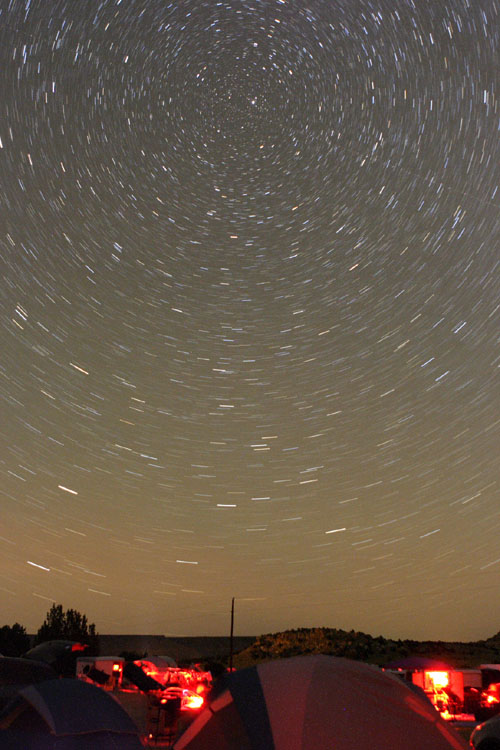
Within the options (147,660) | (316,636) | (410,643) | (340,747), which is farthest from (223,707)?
(316,636)

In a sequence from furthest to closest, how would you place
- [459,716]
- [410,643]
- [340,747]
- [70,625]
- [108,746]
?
[410,643] → [70,625] → [459,716] → [108,746] → [340,747]

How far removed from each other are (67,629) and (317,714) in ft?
171

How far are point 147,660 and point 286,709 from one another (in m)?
31.2

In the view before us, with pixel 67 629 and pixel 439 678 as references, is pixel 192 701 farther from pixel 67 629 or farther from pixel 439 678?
pixel 67 629

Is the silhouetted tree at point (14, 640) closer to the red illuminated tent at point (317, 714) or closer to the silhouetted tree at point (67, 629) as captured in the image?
the silhouetted tree at point (67, 629)

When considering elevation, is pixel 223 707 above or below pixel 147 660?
below

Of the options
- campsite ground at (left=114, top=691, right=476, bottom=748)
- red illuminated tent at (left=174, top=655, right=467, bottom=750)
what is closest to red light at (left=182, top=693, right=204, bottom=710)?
campsite ground at (left=114, top=691, right=476, bottom=748)

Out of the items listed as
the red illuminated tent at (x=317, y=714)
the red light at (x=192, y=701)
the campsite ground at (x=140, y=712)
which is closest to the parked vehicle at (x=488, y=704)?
the campsite ground at (x=140, y=712)

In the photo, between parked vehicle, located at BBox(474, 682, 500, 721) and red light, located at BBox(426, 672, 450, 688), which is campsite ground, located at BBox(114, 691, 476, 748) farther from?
red light, located at BBox(426, 672, 450, 688)

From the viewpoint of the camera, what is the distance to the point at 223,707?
7.65 meters

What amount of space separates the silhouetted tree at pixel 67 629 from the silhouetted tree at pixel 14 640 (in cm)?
184

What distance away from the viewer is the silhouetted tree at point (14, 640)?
4729cm

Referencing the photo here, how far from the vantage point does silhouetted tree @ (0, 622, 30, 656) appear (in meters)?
47.3

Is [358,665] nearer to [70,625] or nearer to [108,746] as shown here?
[108,746]
